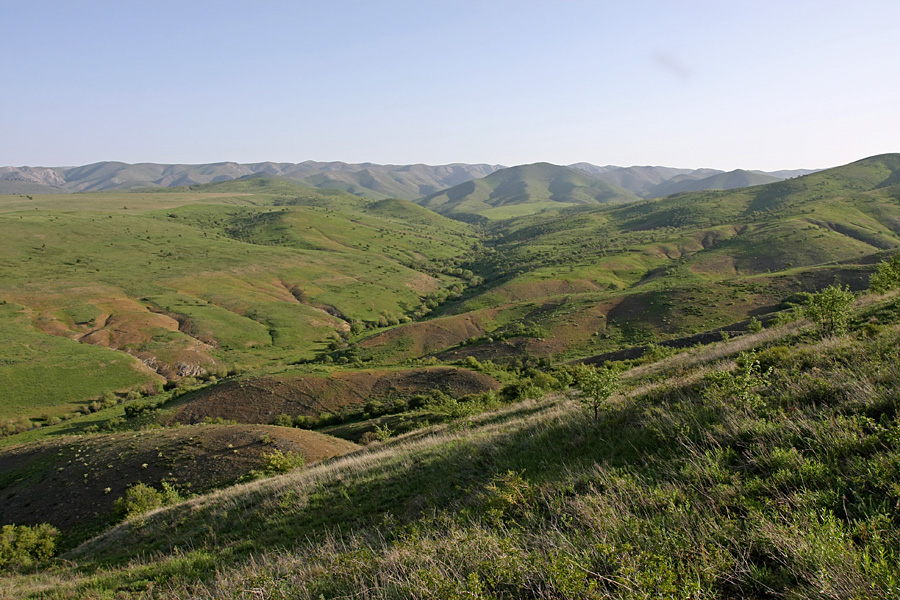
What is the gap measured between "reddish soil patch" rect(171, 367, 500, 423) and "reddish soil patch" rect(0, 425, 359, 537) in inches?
645

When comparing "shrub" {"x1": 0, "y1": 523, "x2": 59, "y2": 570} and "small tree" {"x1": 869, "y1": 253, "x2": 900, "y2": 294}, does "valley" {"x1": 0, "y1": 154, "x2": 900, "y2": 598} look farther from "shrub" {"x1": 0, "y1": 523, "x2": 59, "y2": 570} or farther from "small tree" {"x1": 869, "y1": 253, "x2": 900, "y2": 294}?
"small tree" {"x1": 869, "y1": 253, "x2": 900, "y2": 294}

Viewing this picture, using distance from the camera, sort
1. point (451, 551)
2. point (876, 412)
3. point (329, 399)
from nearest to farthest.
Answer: point (451, 551), point (876, 412), point (329, 399)

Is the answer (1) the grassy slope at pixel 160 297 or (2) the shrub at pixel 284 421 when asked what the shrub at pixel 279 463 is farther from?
(1) the grassy slope at pixel 160 297

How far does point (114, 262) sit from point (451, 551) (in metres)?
173

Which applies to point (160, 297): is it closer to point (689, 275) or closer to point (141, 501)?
point (141, 501)

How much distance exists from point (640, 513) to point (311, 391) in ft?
175

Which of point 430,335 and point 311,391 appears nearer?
point 311,391

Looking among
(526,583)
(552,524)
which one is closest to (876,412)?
(552,524)

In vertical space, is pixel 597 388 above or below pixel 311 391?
above

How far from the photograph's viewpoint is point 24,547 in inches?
824

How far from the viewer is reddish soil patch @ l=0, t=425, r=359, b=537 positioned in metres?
27.8

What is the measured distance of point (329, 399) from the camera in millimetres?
53344

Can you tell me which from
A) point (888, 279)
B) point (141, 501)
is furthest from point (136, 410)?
point (888, 279)

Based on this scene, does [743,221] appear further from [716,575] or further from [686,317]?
[716,575]
